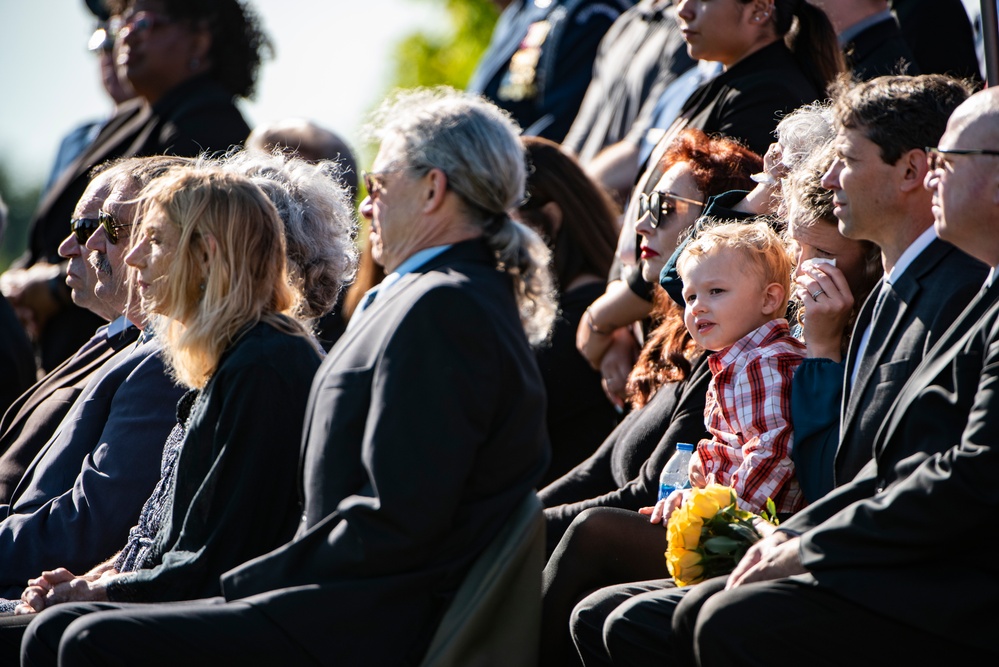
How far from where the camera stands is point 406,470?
2830 millimetres

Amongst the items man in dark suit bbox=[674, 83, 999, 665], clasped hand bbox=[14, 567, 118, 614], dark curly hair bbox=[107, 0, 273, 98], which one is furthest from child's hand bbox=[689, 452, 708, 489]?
dark curly hair bbox=[107, 0, 273, 98]

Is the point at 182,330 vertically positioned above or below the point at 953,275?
above

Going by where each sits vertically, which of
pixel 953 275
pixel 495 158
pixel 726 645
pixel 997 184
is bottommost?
pixel 726 645

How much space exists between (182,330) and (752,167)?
2044 mm

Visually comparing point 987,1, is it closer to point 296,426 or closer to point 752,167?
point 752,167

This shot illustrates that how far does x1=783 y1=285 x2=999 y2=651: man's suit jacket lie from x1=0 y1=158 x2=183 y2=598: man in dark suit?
199cm

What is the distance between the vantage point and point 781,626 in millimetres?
2791

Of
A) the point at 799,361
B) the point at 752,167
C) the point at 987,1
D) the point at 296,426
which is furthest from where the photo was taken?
Result: the point at 752,167

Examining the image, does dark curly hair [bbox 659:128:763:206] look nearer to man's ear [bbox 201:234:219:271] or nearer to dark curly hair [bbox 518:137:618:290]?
dark curly hair [bbox 518:137:618:290]

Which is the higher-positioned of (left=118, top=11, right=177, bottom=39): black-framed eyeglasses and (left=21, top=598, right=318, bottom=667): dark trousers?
(left=118, top=11, right=177, bottom=39): black-framed eyeglasses

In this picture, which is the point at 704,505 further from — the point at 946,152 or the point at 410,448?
→ the point at 946,152

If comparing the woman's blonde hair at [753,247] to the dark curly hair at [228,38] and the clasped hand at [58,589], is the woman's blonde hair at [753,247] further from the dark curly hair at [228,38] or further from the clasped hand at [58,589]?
the dark curly hair at [228,38]

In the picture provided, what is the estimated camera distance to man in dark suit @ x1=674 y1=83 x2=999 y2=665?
268 cm

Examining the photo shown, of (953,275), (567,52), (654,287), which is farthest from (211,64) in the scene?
(953,275)
